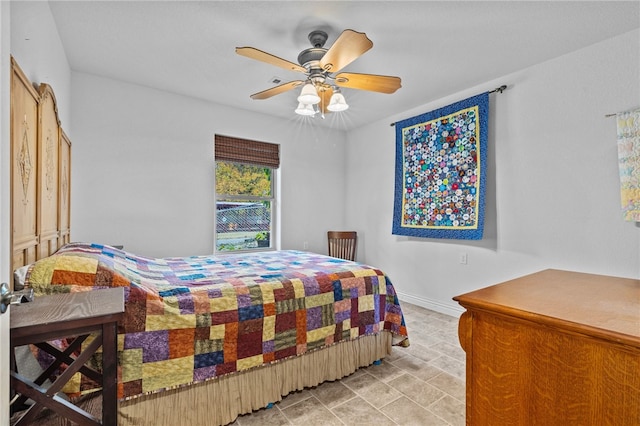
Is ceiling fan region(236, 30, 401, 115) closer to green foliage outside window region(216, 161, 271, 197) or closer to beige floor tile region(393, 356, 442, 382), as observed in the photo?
green foliage outside window region(216, 161, 271, 197)

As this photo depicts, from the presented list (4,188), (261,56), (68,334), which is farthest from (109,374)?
(261,56)

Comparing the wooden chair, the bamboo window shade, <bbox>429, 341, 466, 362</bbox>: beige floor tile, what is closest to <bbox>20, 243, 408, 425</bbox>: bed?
<bbox>429, 341, 466, 362</bbox>: beige floor tile

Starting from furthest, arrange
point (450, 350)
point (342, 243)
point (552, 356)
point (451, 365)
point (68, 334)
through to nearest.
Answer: point (342, 243) → point (450, 350) → point (451, 365) → point (68, 334) → point (552, 356)

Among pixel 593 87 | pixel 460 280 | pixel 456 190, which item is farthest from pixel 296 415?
pixel 593 87

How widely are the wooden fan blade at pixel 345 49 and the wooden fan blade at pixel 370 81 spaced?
0.49 feet

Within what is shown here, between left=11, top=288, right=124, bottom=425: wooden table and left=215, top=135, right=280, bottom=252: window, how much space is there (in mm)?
2727

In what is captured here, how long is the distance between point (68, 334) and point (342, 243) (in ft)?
12.0

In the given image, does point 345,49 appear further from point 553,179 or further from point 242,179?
point 242,179

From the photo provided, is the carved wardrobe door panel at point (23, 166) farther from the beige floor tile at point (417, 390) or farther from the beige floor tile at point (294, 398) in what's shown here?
the beige floor tile at point (417, 390)

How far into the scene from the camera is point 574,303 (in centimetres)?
106

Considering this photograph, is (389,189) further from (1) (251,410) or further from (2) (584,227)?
(1) (251,410)

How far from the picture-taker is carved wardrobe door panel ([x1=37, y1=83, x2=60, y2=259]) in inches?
67.0

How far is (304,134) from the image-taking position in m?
4.48

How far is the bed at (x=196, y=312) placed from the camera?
4.65ft
